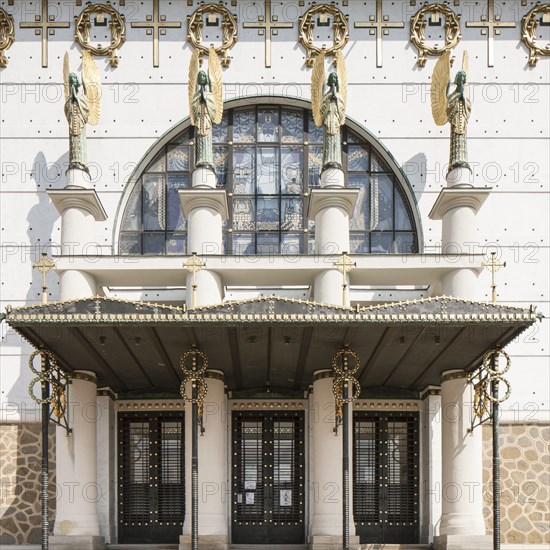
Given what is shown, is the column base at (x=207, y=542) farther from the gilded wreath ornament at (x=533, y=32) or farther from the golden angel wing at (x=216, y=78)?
the gilded wreath ornament at (x=533, y=32)

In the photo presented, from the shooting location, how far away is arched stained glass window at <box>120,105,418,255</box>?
85.4 ft

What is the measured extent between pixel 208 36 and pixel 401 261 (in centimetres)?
839

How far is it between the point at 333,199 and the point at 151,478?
7.90 meters

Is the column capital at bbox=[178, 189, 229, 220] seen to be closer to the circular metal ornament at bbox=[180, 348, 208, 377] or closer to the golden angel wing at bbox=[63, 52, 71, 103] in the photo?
the circular metal ornament at bbox=[180, 348, 208, 377]

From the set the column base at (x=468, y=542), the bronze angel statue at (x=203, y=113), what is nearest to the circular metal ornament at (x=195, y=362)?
the bronze angel statue at (x=203, y=113)

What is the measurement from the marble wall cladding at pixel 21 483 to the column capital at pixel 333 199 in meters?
8.05

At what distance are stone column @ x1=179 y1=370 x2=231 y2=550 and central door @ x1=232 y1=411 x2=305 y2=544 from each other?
2034 mm

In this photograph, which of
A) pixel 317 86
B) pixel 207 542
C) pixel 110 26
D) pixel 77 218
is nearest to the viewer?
pixel 207 542

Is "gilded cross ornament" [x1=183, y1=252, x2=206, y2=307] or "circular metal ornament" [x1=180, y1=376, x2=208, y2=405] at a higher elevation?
"gilded cross ornament" [x1=183, y1=252, x2=206, y2=307]

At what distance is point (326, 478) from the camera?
22.6 metres

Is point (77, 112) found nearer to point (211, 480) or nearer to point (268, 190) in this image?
point (268, 190)

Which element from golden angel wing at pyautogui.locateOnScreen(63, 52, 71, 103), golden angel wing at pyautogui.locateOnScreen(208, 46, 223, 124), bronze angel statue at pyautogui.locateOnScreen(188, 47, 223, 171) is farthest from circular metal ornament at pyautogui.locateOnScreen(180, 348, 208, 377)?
golden angel wing at pyautogui.locateOnScreen(63, 52, 71, 103)

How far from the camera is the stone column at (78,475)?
74.2 ft

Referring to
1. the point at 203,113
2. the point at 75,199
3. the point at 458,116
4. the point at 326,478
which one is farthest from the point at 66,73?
the point at 326,478
